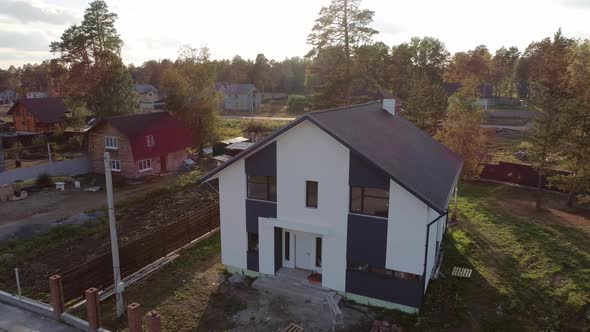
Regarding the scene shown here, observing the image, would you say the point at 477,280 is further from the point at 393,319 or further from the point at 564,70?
the point at 564,70

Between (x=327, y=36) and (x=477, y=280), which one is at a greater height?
(x=327, y=36)

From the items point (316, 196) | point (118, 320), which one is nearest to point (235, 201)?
point (316, 196)

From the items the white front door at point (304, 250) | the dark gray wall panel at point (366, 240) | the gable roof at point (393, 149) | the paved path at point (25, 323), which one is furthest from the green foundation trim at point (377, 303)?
the paved path at point (25, 323)

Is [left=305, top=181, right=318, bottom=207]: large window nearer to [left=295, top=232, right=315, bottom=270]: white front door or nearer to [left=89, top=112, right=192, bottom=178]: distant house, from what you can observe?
[left=295, top=232, right=315, bottom=270]: white front door

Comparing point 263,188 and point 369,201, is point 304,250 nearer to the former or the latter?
point 263,188

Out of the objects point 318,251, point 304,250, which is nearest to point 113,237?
point 304,250

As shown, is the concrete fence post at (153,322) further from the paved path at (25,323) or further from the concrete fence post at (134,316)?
the paved path at (25,323)
